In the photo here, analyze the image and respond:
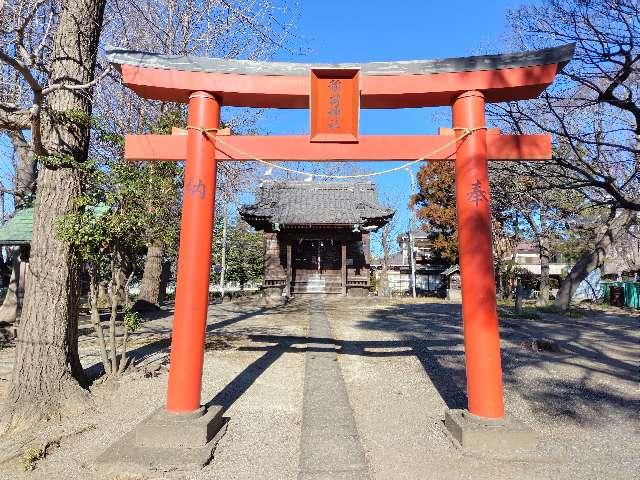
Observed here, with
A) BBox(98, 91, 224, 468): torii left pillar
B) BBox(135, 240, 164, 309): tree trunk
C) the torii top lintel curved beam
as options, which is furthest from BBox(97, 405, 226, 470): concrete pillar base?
BBox(135, 240, 164, 309): tree trunk

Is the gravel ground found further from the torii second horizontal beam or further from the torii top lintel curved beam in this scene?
the torii top lintel curved beam

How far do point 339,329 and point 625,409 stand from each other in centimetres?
637

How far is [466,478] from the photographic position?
3.13 m

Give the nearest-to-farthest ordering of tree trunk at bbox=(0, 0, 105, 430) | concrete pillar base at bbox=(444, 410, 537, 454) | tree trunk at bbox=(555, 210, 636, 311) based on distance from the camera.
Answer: concrete pillar base at bbox=(444, 410, 537, 454), tree trunk at bbox=(0, 0, 105, 430), tree trunk at bbox=(555, 210, 636, 311)

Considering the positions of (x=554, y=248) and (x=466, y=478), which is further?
(x=554, y=248)

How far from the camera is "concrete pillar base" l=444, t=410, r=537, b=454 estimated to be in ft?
11.4

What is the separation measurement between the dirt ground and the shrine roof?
912 centimetres

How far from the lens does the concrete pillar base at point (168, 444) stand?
10.9 feet

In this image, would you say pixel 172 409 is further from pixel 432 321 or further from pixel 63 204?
pixel 432 321

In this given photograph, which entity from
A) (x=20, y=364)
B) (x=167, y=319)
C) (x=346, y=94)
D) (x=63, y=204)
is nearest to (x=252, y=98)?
(x=346, y=94)

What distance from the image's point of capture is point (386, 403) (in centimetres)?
489

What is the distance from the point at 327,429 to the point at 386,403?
1142mm

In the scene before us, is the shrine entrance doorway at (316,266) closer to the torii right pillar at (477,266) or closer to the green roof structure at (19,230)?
the green roof structure at (19,230)

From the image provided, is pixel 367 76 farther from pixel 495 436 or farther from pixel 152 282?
pixel 152 282
